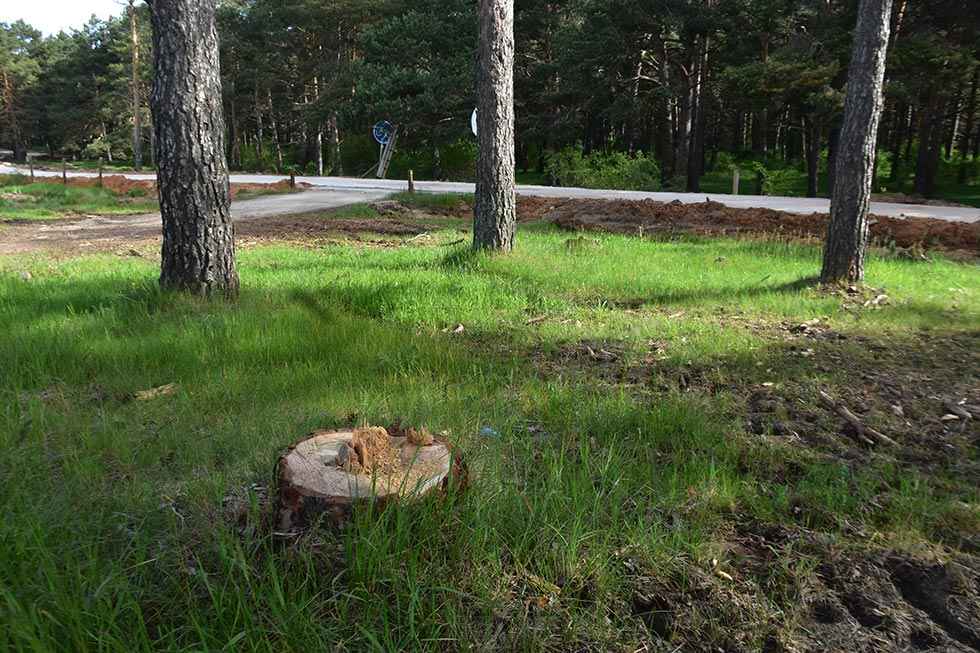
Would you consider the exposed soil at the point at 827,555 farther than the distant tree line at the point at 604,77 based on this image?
No

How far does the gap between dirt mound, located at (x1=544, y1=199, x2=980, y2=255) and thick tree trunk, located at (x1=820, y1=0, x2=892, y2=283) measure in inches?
159

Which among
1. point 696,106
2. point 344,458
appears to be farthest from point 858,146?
point 696,106

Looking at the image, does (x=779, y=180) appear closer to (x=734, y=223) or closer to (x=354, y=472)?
(x=734, y=223)

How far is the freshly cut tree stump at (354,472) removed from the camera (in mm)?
2424

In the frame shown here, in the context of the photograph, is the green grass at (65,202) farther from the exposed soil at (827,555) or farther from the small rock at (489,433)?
the exposed soil at (827,555)

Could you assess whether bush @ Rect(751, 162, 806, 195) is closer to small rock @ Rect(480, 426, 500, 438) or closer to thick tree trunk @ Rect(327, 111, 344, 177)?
thick tree trunk @ Rect(327, 111, 344, 177)

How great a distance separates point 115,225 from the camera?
16438 millimetres

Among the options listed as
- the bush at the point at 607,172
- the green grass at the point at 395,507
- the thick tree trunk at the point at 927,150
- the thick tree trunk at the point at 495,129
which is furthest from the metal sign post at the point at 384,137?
Answer: the green grass at the point at 395,507

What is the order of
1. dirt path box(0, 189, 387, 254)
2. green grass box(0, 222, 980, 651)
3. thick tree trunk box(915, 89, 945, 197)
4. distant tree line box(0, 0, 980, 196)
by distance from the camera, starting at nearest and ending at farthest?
green grass box(0, 222, 980, 651) < dirt path box(0, 189, 387, 254) < distant tree line box(0, 0, 980, 196) < thick tree trunk box(915, 89, 945, 197)

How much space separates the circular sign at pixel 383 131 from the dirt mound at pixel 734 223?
2117cm

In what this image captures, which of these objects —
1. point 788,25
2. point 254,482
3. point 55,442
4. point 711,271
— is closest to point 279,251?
point 711,271

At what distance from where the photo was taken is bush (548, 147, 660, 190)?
3127cm

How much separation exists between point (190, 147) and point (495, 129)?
4476 mm

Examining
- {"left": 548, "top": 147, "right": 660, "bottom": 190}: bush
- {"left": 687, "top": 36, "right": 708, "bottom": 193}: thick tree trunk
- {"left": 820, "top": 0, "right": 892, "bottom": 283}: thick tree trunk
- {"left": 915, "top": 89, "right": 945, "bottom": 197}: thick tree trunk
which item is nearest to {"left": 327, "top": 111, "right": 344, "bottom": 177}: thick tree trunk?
{"left": 548, "top": 147, "right": 660, "bottom": 190}: bush
